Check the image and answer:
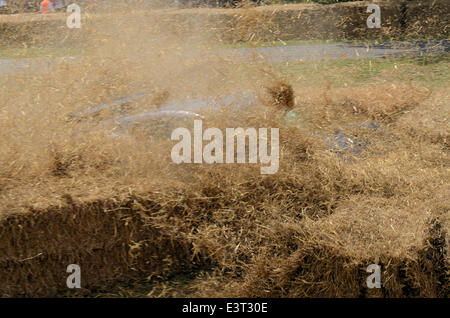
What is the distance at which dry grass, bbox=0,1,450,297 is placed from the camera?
338cm

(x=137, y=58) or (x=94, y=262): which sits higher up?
(x=137, y=58)

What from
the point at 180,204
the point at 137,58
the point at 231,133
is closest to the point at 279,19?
the point at 137,58

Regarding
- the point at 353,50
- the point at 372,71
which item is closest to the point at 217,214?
the point at 372,71

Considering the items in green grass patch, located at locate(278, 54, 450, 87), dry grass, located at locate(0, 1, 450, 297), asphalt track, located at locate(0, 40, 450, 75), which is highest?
asphalt track, located at locate(0, 40, 450, 75)

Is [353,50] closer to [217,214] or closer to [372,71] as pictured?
[372,71]

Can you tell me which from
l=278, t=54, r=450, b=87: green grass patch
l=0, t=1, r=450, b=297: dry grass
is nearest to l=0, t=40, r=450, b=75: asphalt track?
l=278, t=54, r=450, b=87: green grass patch

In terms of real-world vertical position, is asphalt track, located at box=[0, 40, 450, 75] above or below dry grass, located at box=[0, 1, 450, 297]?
above

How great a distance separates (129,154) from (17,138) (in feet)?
3.02

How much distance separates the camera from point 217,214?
13.0 feet

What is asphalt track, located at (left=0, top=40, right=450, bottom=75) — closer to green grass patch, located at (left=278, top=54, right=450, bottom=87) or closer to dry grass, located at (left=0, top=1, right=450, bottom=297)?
green grass patch, located at (left=278, top=54, right=450, bottom=87)

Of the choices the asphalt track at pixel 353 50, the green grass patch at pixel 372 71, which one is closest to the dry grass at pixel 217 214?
the green grass patch at pixel 372 71

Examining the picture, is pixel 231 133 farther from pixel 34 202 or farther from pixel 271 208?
pixel 34 202

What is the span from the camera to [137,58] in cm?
579
